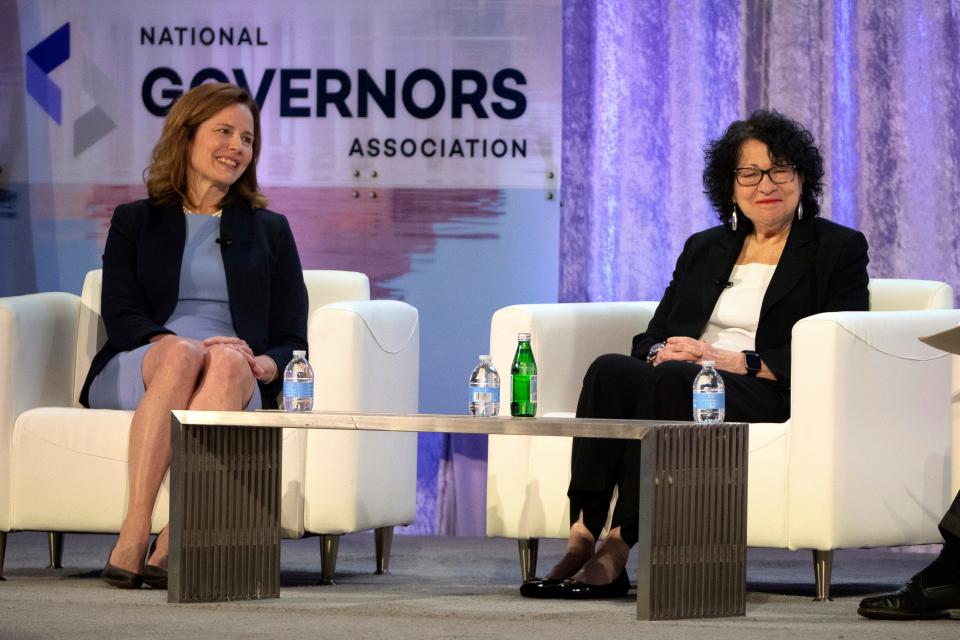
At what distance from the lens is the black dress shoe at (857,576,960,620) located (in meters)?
3.02

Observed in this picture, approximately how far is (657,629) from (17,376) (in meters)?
1.86

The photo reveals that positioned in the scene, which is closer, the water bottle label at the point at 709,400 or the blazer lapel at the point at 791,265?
the water bottle label at the point at 709,400

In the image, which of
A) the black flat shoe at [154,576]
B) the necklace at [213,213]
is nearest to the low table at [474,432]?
the black flat shoe at [154,576]

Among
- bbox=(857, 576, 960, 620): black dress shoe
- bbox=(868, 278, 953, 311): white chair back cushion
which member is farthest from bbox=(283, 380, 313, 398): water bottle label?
bbox=(868, 278, 953, 311): white chair back cushion

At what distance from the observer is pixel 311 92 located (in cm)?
546

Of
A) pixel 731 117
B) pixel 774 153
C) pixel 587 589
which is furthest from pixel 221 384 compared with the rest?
pixel 731 117

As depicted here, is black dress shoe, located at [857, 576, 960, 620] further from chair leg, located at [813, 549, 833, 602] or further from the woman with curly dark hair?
the woman with curly dark hair

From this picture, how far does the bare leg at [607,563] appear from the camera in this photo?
130 inches

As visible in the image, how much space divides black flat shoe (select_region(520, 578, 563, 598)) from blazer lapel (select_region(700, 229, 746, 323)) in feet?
3.00

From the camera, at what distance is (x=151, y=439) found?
3510 millimetres

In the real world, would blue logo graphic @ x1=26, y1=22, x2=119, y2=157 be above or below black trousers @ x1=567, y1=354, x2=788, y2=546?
above

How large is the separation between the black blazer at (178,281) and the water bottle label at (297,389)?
1.57 feet

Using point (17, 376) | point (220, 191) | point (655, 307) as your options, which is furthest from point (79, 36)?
point (655, 307)

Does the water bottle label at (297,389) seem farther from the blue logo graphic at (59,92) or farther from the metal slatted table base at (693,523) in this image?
the blue logo graphic at (59,92)
